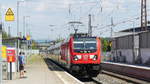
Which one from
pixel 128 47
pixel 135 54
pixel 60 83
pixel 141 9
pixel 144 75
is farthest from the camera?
pixel 128 47

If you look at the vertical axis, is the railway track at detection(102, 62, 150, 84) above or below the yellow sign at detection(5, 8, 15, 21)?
below

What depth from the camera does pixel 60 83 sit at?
21.2 meters

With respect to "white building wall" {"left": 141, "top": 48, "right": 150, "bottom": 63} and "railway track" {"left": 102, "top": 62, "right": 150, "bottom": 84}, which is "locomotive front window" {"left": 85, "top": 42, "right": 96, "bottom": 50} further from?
"white building wall" {"left": 141, "top": 48, "right": 150, "bottom": 63}

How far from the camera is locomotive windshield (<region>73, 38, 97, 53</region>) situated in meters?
26.9

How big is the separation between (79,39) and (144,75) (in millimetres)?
5417

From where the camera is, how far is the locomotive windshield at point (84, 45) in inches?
1061

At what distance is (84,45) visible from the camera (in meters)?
27.4

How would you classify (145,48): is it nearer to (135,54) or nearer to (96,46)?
(135,54)

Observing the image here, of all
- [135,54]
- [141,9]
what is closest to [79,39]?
[141,9]

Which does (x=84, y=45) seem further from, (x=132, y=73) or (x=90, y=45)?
(x=132, y=73)

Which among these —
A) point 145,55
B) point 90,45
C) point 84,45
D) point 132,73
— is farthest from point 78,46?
point 145,55

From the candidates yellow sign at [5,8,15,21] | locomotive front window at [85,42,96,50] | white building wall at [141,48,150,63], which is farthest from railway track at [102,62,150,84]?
white building wall at [141,48,150,63]

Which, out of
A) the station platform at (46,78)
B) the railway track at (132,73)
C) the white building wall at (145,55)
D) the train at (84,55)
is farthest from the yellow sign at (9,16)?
the white building wall at (145,55)

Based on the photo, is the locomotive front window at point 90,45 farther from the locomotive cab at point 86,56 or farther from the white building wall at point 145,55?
the white building wall at point 145,55
